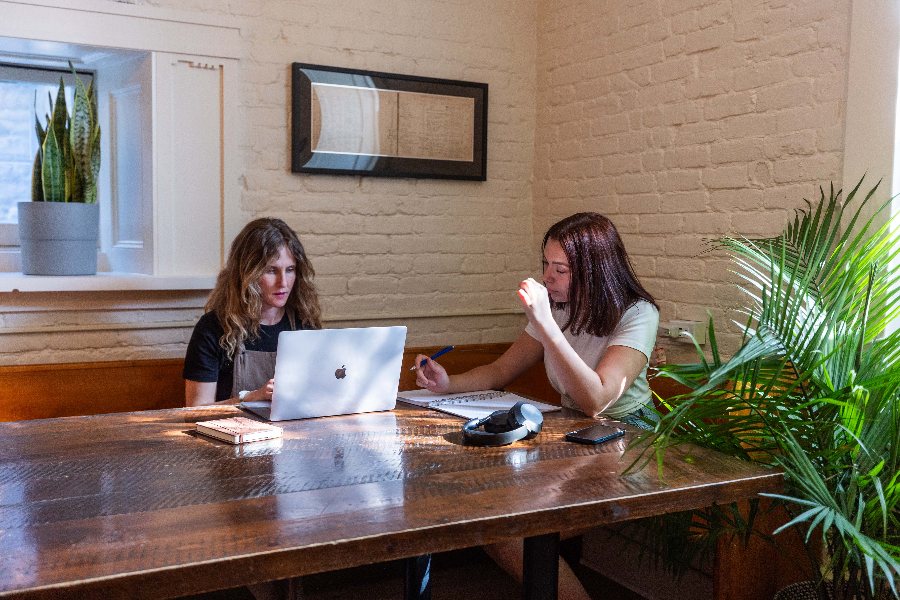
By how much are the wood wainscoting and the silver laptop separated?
972mm

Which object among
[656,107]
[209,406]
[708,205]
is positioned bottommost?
[209,406]

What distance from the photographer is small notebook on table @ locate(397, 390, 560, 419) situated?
6.76ft

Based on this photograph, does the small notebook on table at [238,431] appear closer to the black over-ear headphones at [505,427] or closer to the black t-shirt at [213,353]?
the black over-ear headphones at [505,427]

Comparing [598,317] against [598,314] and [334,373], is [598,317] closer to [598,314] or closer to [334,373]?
[598,314]

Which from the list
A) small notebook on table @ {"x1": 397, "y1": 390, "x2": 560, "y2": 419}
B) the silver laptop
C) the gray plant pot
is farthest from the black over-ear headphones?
the gray plant pot

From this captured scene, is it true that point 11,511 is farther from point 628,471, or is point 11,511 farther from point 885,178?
point 885,178

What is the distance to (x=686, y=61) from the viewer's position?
9.52 feet

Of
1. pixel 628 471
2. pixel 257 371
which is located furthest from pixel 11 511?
pixel 257 371

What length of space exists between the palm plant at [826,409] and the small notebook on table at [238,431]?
2.65ft

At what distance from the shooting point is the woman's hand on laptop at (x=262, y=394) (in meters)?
2.04

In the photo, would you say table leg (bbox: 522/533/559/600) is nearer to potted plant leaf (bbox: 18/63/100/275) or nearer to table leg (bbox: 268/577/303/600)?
table leg (bbox: 268/577/303/600)

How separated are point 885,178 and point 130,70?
2.53 meters

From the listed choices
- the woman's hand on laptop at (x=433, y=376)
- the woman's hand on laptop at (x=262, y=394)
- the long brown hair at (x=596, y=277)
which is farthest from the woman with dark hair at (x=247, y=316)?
the long brown hair at (x=596, y=277)

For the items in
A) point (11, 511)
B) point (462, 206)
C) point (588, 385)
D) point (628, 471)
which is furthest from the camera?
point (462, 206)
